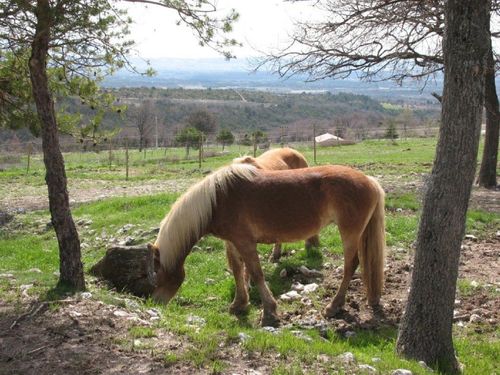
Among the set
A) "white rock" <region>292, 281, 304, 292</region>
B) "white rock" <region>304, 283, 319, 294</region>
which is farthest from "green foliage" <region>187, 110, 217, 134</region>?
"white rock" <region>304, 283, 319, 294</region>

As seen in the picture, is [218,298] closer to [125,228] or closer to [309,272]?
[309,272]

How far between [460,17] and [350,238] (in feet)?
9.68

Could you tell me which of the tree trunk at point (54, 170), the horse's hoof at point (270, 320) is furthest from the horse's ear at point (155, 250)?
the horse's hoof at point (270, 320)

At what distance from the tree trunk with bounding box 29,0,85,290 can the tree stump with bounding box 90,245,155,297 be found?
92 centimetres

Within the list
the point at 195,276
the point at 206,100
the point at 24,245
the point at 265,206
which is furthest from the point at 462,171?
the point at 206,100

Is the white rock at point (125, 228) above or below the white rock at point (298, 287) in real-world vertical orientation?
below

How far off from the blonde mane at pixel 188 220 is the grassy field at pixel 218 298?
2.20 ft

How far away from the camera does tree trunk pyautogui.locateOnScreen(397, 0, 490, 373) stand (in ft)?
13.6

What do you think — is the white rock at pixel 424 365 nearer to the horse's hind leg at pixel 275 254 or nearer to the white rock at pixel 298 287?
the white rock at pixel 298 287

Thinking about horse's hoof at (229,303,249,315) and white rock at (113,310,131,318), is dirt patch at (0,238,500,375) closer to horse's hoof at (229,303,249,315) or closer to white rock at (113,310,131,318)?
white rock at (113,310,131,318)

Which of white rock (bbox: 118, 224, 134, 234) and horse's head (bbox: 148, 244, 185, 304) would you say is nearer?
horse's head (bbox: 148, 244, 185, 304)

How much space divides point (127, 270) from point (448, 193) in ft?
14.2

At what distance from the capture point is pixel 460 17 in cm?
412

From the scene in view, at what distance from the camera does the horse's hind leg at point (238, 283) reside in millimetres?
6406
